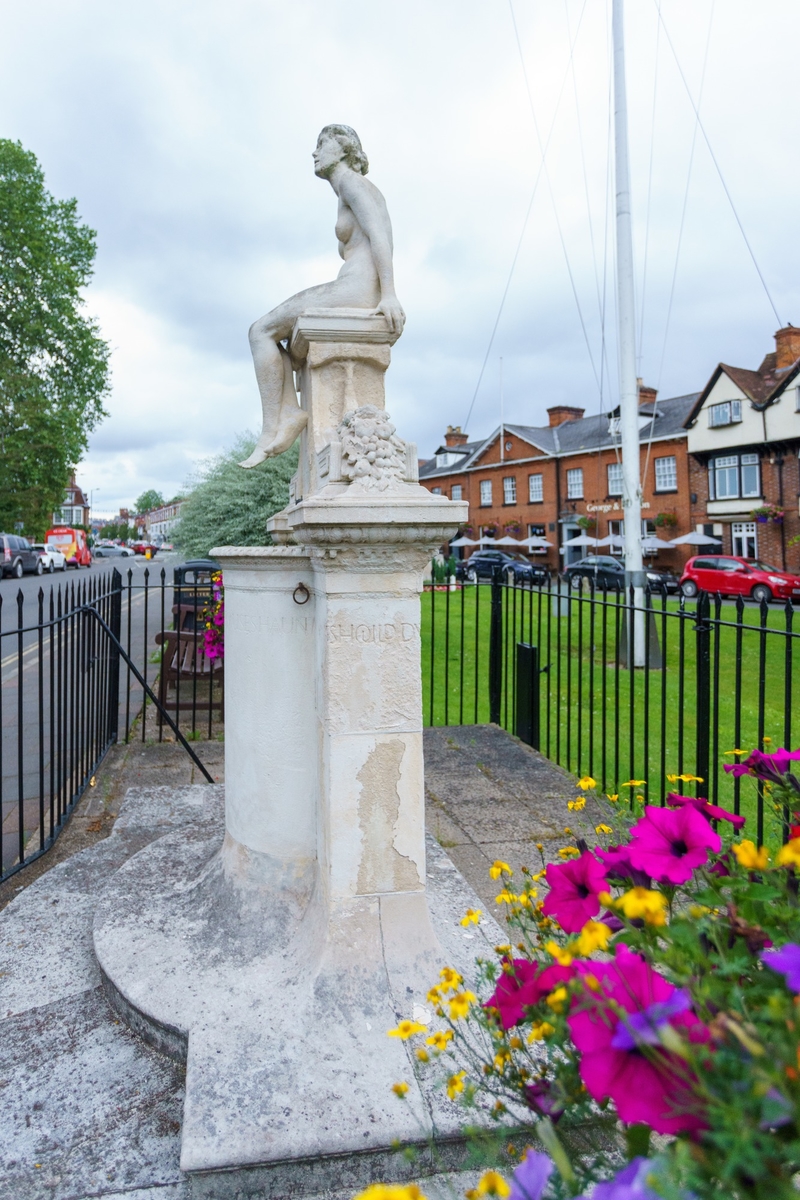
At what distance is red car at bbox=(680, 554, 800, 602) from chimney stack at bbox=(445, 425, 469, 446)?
89.7ft

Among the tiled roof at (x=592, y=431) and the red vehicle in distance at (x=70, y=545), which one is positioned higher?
the tiled roof at (x=592, y=431)

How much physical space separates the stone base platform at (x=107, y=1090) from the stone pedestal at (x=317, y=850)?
0.03 meters

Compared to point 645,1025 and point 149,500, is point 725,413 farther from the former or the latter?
point 149,500

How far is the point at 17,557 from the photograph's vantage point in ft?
101

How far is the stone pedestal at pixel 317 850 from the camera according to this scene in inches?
87.6

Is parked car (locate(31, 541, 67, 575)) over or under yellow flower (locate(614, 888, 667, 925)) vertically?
over

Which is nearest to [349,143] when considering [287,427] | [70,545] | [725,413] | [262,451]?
[287,427]

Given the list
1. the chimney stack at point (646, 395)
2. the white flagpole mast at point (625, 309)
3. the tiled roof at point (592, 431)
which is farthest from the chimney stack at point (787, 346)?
the white flagpole mast at point (625, 309)

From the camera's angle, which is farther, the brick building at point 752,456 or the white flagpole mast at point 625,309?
the brick building at point 752,456

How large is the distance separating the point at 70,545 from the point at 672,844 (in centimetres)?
4811

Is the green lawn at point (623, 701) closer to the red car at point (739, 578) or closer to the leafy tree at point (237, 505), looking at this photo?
the leafy tree at point (237, 505)

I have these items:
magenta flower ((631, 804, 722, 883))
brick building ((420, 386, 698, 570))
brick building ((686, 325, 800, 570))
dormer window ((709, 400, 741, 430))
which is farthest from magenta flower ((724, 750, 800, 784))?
dormer window ((709, 400, 741, 430))

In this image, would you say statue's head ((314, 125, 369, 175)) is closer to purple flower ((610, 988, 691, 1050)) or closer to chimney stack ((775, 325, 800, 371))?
purple flower ((610, 988, 691, 1050))

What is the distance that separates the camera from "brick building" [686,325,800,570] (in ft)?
93.0
